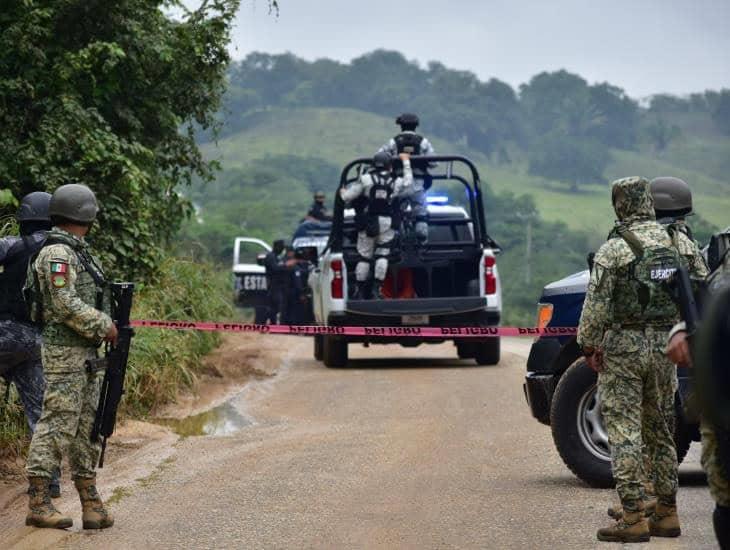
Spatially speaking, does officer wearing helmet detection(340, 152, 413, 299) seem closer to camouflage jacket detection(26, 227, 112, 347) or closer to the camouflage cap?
camouflage jacket detection(26, 227, 112, 347)

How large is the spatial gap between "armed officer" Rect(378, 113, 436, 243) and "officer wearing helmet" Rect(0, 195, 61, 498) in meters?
8.46

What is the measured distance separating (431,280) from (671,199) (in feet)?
31.6

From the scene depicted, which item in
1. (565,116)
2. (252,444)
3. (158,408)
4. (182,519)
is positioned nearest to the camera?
(182,519)

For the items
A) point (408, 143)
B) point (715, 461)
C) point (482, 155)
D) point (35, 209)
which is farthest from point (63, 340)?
point (482, 155)

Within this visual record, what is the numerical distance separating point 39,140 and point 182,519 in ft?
22.7

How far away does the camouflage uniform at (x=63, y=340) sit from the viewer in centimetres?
734

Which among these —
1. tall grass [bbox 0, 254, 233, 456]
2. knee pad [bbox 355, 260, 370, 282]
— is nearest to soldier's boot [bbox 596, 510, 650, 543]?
tall grass [bbox 0, 254, 233, 456]

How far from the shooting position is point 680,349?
5.38 m

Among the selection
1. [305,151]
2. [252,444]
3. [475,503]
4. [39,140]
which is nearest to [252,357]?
[39,140]

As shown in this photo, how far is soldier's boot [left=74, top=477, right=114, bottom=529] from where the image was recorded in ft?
24.5

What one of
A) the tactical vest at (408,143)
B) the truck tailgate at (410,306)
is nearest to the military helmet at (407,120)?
the tactical vest at (408,143)

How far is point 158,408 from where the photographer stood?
12711mm

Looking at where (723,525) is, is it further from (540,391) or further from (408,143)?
(408,143)

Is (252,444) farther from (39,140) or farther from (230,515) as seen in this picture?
(39,140)
